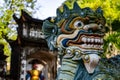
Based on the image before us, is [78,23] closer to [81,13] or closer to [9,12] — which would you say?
[81,13]

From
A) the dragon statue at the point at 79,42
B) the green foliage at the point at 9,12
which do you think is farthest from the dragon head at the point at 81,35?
the green foliage at the point at 9,12

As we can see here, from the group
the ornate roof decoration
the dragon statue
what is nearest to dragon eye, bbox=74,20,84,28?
the dragon statue

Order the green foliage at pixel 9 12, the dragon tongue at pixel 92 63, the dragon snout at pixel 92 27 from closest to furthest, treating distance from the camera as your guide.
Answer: the dragon tongue at pixel 92 63 → the dragon snout at pixel 92 27 → the green foliage at pixel 9 12

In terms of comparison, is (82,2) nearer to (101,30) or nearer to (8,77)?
(8,77)

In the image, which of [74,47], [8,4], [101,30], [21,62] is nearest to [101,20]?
[101,30]

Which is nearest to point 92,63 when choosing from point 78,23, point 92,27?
point 92,27

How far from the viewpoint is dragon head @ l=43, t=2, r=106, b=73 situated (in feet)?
23.8

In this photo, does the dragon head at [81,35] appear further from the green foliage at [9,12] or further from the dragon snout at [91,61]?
the green foliage at [9,12]

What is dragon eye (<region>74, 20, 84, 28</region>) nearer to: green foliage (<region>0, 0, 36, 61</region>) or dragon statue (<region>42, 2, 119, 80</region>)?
dragon statue (<region>42, 2, 119, 80</region>)

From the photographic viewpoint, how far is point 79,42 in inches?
291

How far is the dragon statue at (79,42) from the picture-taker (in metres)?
7.20

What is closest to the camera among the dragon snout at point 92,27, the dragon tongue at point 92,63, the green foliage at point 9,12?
the dragon tongue at point 92,63

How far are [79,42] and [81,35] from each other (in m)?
0.13

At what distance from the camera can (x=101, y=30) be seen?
739 centimetres
